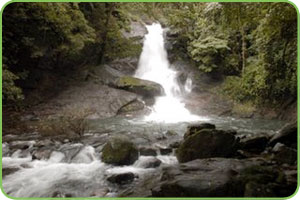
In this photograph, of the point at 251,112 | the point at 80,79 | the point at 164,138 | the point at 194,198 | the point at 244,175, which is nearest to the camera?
the point at 194,198

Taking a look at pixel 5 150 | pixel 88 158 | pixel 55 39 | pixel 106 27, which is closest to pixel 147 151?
pixel 88 158

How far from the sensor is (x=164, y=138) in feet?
29.9

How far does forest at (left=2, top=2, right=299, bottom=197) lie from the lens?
18.3ft

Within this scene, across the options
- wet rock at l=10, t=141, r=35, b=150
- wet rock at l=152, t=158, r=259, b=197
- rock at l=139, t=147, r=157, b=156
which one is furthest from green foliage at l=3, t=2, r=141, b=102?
wet rock at l=152, t=158, r=259, b=197

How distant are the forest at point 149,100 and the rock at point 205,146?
0.9 inches

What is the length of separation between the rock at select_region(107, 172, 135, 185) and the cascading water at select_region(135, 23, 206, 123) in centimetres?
711

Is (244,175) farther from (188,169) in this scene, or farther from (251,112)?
(251,112)

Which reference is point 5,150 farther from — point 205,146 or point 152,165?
point 205,146

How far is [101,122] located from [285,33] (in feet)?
25.5

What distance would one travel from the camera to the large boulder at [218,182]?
4348 millimetres

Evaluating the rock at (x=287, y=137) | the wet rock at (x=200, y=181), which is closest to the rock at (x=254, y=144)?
the rock at (x=287, y=137)

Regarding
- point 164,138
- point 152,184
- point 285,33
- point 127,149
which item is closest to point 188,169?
point 152,184

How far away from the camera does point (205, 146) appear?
658 centimetres

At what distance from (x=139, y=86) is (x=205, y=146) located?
978 centimetres
